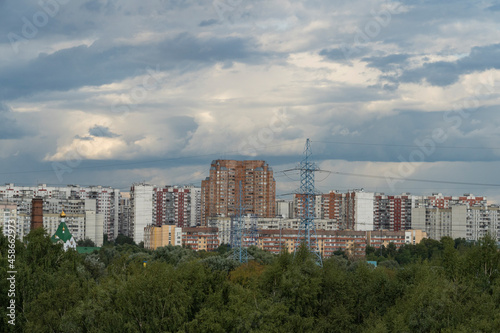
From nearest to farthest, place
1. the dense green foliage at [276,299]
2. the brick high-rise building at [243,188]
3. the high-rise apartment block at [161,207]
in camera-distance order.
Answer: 1. the dense green foliage at [276,299]
2. the brick high-rise building at [243,188]
3. the high-rise apartment block at [161,207]

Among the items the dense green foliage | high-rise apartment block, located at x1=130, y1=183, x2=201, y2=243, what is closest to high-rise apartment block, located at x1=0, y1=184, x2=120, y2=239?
high-rise apartment block, located at x1=130, y1=183, x2=201, y2=243

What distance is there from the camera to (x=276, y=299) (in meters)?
19.4

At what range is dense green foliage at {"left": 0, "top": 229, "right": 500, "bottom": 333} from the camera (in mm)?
17219

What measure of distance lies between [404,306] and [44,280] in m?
12.4

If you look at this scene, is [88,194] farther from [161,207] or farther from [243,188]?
[243,188]

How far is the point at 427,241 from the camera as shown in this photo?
62438mm

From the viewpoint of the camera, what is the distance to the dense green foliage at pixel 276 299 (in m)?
17.2

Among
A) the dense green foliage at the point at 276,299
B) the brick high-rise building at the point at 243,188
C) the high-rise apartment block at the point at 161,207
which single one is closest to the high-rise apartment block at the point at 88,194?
the high-rise apartment block at the point at 161,207

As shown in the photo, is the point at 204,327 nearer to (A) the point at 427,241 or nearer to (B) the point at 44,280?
(B) the point at 44,280

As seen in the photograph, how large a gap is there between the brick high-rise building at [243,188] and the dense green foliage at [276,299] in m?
54.1

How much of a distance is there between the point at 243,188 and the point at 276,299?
58708 millimetres

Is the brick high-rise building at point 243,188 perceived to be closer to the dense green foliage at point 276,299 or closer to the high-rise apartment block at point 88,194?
the high-rise apartment block at point 88,194

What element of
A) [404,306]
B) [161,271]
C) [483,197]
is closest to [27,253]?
[161,271]

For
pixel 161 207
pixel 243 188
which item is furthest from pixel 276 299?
pixel 161 207
